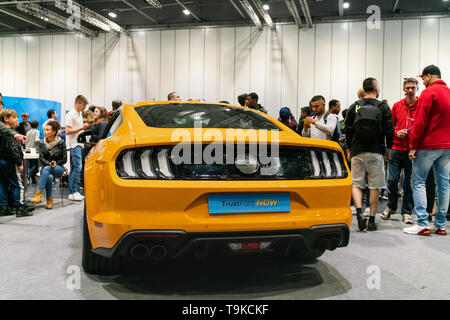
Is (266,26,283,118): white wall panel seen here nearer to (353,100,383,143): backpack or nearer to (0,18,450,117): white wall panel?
(0,18,450,117): white wall panel

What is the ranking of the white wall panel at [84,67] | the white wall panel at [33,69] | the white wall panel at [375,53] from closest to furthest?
the white wall panel at [375,53] → the white wall panel at [84,67] → the white wall panel at [33,69]

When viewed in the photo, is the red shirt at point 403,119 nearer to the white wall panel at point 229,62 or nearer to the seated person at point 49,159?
the seated person at point 49,159

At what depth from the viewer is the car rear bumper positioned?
1.93 meters

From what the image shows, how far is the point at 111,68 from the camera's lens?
44.7ft

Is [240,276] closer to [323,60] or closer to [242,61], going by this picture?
[323,60]

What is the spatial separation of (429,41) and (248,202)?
38.2ft

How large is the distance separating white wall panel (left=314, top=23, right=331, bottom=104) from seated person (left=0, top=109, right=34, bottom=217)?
920cm

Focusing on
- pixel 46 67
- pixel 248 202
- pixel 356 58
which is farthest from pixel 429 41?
pixel 46 67

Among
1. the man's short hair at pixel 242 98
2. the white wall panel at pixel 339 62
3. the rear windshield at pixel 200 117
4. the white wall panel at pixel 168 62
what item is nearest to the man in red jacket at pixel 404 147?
the man's short hair at pixel 242 98

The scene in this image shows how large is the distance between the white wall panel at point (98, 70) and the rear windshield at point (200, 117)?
11.6m

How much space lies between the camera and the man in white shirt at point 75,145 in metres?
6.38

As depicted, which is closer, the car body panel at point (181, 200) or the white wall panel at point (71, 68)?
the car body panel at point (181, 200)

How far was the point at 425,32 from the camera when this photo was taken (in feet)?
37.5
